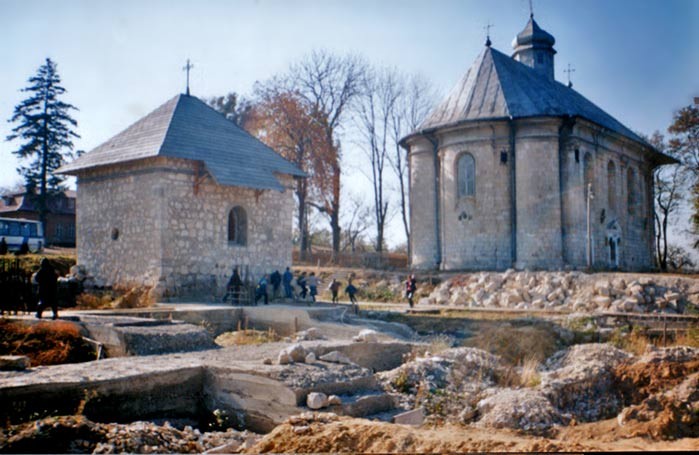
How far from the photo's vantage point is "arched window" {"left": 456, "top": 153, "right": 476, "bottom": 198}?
2977 cm

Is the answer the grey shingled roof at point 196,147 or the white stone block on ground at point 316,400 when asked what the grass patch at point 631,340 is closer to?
the white stone block on ground at point 316,400

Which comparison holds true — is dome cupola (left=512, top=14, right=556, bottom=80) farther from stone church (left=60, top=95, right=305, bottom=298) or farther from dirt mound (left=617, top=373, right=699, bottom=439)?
dirt mound (left=617, top=373, right=699, bottom=439)

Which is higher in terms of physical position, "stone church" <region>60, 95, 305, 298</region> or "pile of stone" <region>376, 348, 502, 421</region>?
"stone church" <region>60, 95, 305, 298</region>

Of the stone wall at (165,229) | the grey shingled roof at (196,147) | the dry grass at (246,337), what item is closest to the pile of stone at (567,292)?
the stone wall at (165,229)

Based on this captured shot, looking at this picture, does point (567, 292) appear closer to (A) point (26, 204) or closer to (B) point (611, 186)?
(B) point (611, 186)

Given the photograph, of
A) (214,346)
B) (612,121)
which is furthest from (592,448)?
(612,121)

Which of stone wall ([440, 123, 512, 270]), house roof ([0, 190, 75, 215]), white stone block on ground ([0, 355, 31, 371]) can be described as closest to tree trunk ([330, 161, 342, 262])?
stone wall ([440, 123, 512, 270])

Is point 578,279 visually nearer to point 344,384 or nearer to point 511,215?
point 511,215

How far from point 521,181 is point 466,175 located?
105 inches

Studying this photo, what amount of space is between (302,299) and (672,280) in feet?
40.2

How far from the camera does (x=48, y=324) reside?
11.3m

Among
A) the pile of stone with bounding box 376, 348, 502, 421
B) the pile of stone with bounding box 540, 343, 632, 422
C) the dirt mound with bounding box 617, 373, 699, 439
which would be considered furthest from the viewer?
the pile of stone with bounding box 540, 343, 632, 422

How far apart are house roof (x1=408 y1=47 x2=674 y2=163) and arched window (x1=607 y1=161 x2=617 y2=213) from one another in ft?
5.93

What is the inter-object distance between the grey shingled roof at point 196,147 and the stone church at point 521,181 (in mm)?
11229
